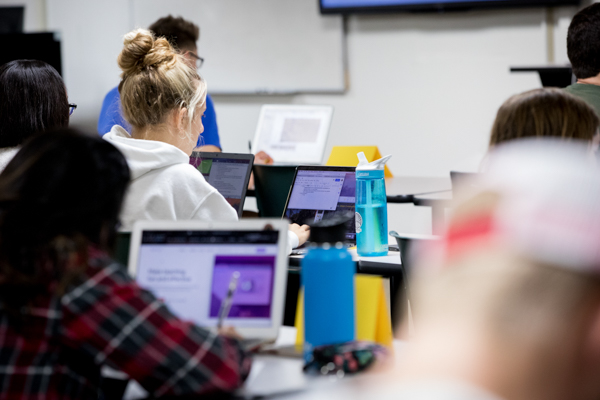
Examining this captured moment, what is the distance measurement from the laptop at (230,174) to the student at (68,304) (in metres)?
1.38

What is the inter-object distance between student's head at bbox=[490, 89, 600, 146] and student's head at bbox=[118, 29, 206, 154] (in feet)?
3.51

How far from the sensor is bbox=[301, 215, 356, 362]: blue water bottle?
1.12 metres

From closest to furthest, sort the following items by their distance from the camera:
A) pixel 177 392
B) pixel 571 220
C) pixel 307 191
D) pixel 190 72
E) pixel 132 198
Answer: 1. pixel 571 220
2. pixel 177 392
3. pixel 132 198
4. pixel 190 72
5. pixel 307 191

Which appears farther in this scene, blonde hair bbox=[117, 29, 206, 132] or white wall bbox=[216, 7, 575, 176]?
white wall bbox=[216, 7, 575, 176]

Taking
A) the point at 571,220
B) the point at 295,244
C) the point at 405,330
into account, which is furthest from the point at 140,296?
the point at 405,330

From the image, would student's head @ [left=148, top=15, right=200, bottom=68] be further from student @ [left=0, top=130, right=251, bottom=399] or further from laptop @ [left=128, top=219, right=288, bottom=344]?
student @ [left=0, top=130, right=251, bottom=399]

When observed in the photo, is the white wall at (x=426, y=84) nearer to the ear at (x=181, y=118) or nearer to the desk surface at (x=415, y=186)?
the desk surface at (x=415, y=186)

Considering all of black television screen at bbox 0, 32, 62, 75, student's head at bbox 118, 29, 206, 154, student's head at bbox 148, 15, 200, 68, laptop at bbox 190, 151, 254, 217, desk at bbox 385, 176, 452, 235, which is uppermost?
black television screen at bbox 0, 32, 62, 75

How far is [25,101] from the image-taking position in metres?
2.07

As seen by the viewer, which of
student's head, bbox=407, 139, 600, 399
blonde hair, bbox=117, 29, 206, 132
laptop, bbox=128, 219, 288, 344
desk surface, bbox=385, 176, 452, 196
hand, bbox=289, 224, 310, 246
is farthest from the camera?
desk surface, bbox=385, 176, 452, 196

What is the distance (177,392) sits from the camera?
0.95 m

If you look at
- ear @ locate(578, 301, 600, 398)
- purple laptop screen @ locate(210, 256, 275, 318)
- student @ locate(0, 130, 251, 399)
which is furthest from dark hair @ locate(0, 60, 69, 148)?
ear @ locate(578, 301, 600, 398)

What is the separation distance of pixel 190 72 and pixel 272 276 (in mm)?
994

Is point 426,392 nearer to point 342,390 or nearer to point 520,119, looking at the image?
point 342,390
